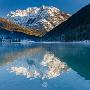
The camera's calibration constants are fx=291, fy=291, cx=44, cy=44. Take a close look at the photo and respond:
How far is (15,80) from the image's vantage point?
97.8 feet

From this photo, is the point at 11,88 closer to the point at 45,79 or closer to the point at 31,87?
the point at 31,87

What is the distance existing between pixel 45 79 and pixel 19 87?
480cm

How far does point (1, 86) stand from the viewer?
26.3 metres

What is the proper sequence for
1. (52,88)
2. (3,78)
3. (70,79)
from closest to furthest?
(52,88)
(70,79)
(3,78)

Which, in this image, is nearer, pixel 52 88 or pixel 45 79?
pixel 52 88

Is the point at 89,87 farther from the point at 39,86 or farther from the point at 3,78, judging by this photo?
the point at 3,78

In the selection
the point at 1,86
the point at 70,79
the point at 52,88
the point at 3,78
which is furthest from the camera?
the point at 3,78

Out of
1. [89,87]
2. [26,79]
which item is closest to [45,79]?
[26,79]

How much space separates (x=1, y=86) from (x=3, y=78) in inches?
209

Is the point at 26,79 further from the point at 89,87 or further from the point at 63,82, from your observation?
the point at 89,87

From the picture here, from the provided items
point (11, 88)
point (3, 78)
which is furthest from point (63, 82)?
point (3, 78)

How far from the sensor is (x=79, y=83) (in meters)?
26.8

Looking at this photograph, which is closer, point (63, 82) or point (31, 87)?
point (31, 87)

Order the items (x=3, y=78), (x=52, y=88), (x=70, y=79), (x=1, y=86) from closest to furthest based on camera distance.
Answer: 1. (x=52, y=88)
2. (x=1, y=86)
3. (x=70, y=79)
4. (x=3, y=78)
